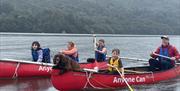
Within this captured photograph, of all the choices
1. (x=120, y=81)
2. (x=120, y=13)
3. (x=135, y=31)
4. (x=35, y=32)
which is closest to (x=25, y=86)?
(x=120, y=81)

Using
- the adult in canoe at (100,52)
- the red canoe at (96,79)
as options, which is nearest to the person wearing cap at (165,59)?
the red canoe at (96,79)

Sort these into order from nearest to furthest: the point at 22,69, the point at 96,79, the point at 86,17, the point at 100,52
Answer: the point at 96,79 < the point at 22,69 < the point at 100,52 < the point at 86,17

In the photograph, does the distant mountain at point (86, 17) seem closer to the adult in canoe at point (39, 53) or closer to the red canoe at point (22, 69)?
the adult in canoe at point (39, 53)

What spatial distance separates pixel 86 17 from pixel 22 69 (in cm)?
10215

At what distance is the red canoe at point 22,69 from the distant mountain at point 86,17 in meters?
83.2

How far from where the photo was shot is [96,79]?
49.5ft

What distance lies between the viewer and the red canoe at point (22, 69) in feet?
55.8

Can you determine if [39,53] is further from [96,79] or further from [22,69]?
[96,79]

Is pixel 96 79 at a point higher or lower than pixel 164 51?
lower

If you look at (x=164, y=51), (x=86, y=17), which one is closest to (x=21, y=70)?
(x=164, y=51)

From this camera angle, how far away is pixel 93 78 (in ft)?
49.1

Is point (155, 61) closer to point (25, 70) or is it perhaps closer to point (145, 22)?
point (25, 70)

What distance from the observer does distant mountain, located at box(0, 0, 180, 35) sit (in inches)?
4132

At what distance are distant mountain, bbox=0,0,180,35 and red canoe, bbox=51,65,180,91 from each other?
279ft
